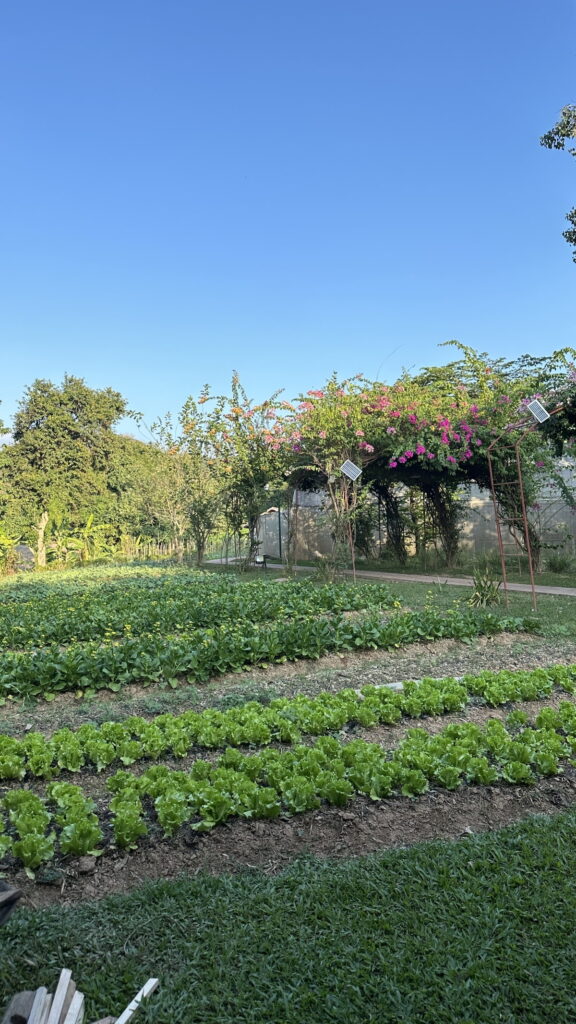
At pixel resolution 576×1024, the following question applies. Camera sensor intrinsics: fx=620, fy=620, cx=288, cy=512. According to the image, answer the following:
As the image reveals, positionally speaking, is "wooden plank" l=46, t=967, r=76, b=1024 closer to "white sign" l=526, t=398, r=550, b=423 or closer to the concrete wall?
"white sign" l=526, t=398, r=550, b=423

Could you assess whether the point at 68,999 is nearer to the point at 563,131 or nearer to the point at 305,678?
the point at 305,678

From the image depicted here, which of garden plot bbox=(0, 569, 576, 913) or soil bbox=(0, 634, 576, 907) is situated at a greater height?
garden plot bbox=(0, 569, 576, 913)

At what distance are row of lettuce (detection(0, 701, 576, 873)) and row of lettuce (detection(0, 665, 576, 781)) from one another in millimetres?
373

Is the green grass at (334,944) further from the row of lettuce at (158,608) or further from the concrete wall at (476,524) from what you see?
the concrete wall at (476,524)

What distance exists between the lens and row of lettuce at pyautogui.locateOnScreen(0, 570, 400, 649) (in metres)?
7.60

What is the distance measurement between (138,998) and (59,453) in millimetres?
29272

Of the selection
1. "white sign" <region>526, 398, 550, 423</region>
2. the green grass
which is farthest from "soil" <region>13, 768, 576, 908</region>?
"white sign" <region>526, 398, 550, 423</region>

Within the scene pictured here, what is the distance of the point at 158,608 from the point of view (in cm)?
875

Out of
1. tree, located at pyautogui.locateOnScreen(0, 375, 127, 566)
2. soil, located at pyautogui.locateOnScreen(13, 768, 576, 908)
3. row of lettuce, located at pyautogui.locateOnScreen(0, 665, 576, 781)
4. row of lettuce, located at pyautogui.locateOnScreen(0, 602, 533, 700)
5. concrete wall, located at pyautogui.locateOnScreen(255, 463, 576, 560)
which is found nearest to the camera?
soil, located at pyautogui.locateOnScreen(13, 768, 576, 908)

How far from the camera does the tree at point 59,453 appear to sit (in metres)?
28.0

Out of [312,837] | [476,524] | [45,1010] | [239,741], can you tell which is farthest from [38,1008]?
[476,524]

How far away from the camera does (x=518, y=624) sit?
7.53 metres

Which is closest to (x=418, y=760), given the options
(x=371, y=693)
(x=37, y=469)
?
(x=371, y=693)

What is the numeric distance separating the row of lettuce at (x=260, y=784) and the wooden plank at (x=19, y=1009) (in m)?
0.97
